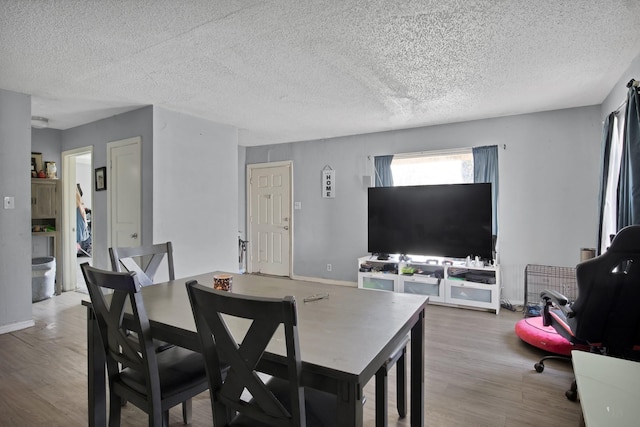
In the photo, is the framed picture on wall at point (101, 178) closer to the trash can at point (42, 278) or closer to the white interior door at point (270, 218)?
the trash can at point (42, 278)

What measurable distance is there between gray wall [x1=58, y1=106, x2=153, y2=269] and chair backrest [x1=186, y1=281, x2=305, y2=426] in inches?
Answer: 119

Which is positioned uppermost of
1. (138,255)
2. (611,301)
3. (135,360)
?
(138,255)

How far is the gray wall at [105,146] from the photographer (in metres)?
3.90

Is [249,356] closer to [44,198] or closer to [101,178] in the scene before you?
[101,178]

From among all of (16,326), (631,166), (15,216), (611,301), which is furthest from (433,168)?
(16,326)

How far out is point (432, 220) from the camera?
4.48 meters

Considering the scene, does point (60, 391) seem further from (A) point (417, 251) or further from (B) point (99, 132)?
(A) point (417, 251)

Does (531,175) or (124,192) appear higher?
(531,175)

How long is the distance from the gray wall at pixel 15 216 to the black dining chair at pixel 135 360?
8.82 ft

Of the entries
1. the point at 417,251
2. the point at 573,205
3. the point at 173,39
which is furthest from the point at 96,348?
the point at 573,205

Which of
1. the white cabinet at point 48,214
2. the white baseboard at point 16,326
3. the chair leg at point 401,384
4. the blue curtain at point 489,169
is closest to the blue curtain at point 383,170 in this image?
the blue curtain at point 489,169

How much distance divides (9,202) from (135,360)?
10.1 feet

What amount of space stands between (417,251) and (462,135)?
5.39ft

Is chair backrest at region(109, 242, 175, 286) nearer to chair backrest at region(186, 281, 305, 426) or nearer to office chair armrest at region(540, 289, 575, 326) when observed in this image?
chair backrest at region(186, 281, 305, 426)
